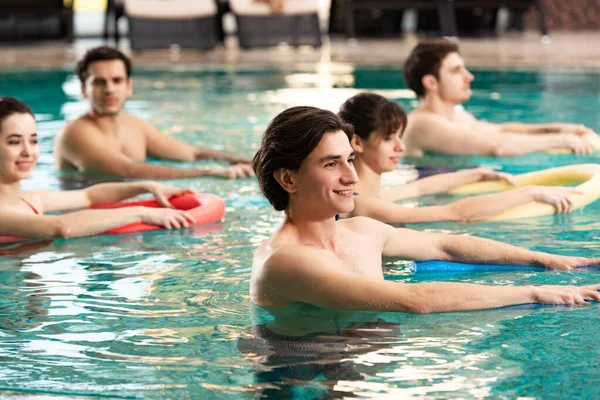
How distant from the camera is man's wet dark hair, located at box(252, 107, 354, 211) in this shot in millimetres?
3533

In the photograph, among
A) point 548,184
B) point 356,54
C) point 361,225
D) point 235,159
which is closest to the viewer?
point 361,225

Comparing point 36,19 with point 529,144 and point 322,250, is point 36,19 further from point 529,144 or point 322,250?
point 322,250

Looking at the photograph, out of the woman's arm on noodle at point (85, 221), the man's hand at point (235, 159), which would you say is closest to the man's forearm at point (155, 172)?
the man's hand at point (235, 159)

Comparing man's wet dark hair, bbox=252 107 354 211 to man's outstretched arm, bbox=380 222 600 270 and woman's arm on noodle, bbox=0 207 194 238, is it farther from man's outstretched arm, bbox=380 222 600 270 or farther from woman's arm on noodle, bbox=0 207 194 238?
woman's arm on noodle, bbox=0 207 194 238

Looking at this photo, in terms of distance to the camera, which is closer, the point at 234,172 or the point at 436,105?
the point at 234,172

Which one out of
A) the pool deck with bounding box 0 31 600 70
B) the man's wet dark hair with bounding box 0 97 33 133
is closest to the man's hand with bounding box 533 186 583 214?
the man's wet dark hair with bounding box 0 97 33 133

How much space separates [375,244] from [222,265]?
102 cm

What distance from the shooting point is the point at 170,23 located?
14094 mm

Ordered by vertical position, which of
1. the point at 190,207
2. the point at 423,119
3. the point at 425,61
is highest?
the point at 425,61

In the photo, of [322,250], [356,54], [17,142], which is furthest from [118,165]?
[356,54]

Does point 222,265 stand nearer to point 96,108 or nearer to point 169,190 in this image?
point 169,190

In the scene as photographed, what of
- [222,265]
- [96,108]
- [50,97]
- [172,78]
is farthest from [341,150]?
[172,78]

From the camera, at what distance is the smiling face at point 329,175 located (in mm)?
3555

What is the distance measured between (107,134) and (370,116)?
2663mm
